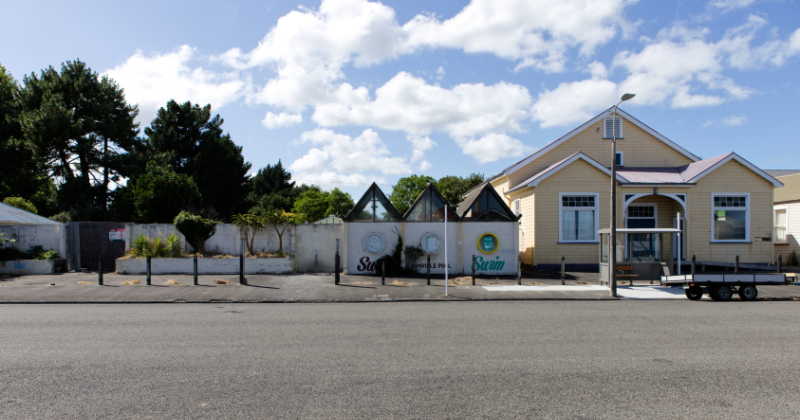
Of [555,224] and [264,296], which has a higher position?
[555,224]

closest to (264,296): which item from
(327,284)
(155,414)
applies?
(327,284)

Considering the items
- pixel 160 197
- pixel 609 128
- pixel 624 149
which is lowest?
pixel 160 197

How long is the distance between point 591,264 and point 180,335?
18933mm

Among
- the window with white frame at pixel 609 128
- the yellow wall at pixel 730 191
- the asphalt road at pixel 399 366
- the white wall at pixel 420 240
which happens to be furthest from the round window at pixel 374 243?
the yellow wall at pixel 730 191

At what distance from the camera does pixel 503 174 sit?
2523 cm

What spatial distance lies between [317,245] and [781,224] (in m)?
28.3

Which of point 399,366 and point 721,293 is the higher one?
point 399,366

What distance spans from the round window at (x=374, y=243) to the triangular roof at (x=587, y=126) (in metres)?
9.32

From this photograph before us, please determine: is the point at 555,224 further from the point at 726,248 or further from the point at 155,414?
the point at 155,414

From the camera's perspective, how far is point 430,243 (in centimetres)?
1892

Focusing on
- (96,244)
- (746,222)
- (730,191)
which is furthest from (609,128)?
(96,244)

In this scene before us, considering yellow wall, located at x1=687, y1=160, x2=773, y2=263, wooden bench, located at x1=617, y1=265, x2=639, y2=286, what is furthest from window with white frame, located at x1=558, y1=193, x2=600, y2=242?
wooden bench, located at x1=617, y1=265, x2=639, y2=286

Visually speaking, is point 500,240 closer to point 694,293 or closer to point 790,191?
point 694,293

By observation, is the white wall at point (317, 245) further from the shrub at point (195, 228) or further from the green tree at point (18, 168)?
the green tree at point (18, 168)
